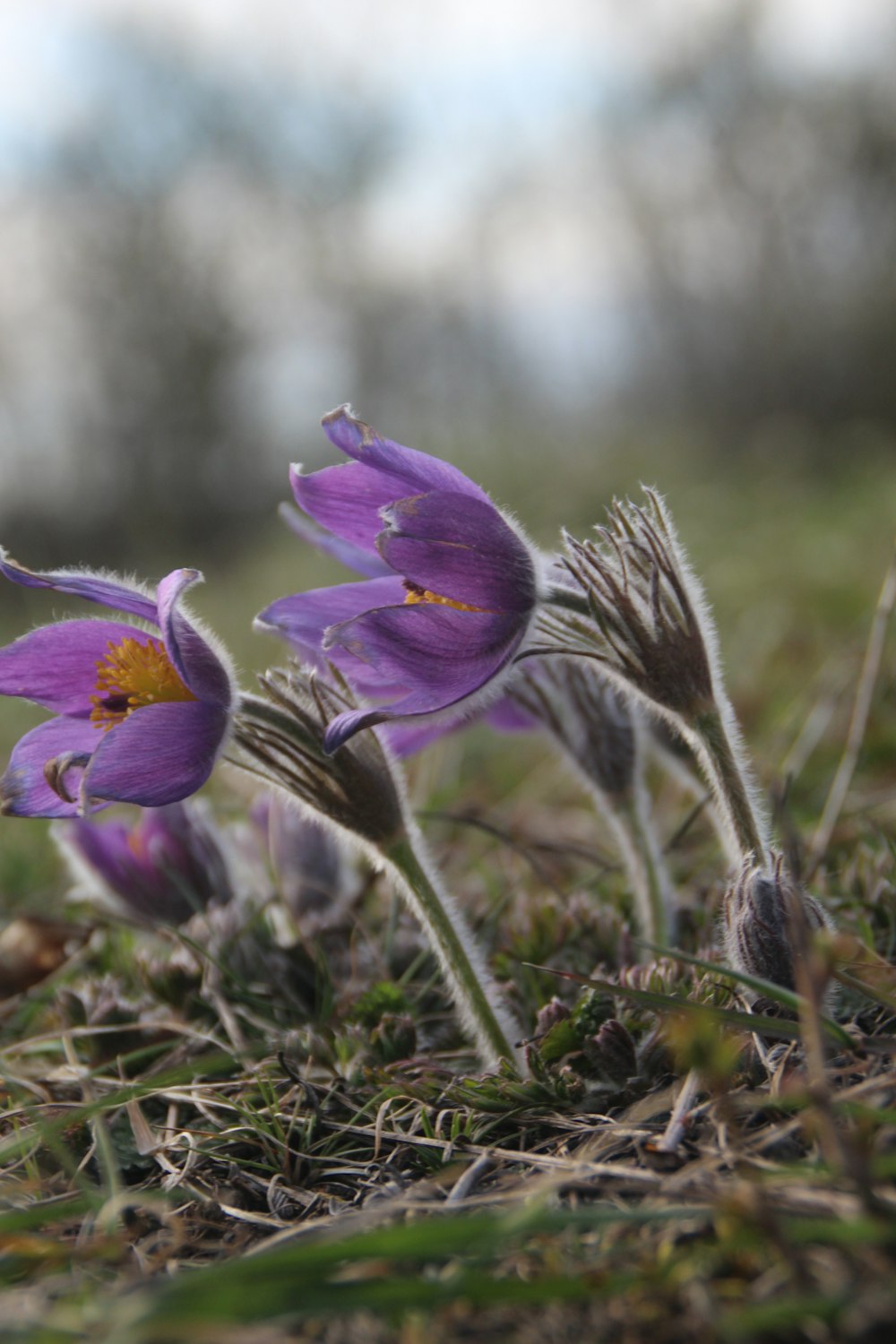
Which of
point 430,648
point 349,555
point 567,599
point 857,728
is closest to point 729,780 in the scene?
point 567,599

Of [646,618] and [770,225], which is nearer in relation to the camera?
[646,618]

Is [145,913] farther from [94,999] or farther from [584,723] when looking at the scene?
[584,723]

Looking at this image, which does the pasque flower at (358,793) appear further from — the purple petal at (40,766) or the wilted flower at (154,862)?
the wilted flower at (154,862)

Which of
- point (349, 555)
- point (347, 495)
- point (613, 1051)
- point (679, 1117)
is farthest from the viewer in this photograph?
point (349, 555)

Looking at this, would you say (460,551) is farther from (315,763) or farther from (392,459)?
(315,763)

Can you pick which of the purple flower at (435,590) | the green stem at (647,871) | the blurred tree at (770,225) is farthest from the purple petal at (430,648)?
the blurred tree at (770,225)

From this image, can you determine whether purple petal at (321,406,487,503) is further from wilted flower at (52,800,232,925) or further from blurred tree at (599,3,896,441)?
blurred tree at (599,3,896,441)

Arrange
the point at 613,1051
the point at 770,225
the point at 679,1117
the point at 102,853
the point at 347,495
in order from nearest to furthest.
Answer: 1. the point at 679,1117
2. the point at 613,1051
3. the point at 347,495
4. the point at 102,853
5. the point at 770,225
